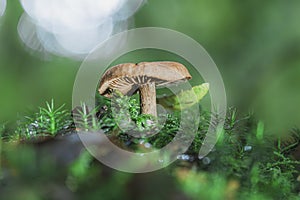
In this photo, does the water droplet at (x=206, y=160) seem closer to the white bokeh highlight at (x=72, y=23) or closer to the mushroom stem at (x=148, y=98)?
the mushroom stem at (x=148, y=98)

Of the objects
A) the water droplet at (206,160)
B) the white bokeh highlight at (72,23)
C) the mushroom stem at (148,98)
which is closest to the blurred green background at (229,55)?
the white bokeh highlight at (72,23)

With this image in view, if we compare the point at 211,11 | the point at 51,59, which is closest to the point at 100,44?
the point at 51,59

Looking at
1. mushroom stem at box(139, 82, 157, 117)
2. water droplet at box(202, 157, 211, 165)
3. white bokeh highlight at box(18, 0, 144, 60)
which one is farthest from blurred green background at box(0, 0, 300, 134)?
water droplet at box(202, 157, 211, 165)

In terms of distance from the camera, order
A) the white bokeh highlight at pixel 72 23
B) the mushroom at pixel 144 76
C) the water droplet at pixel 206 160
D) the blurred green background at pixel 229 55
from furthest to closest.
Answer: the white bokeh highlight at pixel 72 23, the blurred green background at pixel 229 55, the mushroom at pixel 144 76, the water droplet at pixel 206 160

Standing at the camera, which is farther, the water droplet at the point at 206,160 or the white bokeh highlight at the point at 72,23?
the white bokeh highlight at the point at 72,23

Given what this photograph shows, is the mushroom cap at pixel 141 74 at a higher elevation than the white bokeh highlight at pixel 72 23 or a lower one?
lower

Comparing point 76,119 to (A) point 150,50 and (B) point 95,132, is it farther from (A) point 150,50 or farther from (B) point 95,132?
(A) point 150,50
